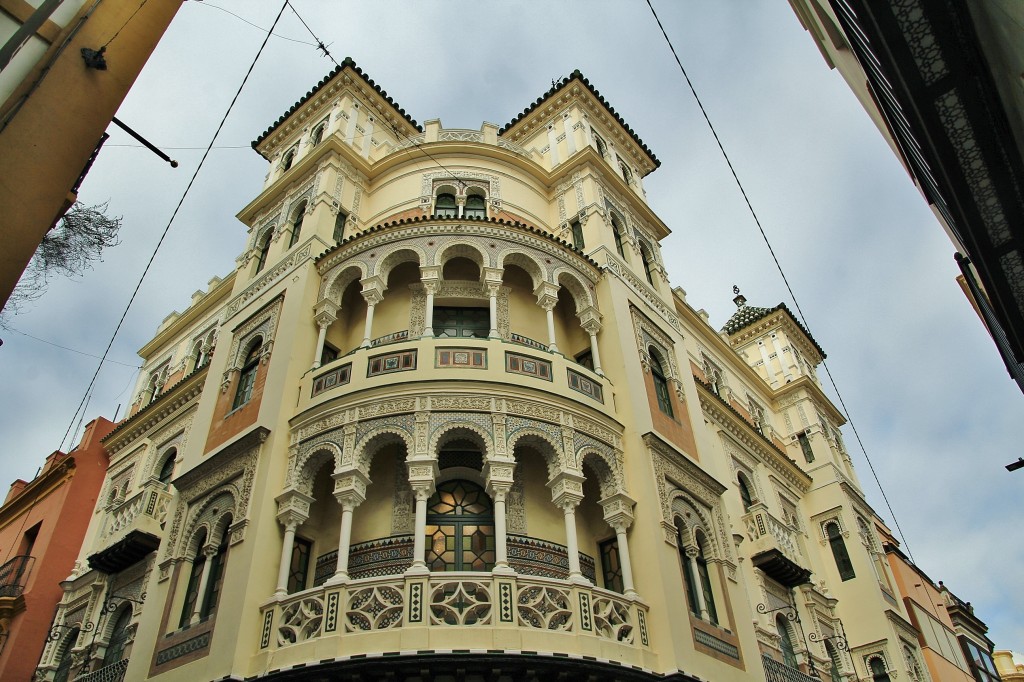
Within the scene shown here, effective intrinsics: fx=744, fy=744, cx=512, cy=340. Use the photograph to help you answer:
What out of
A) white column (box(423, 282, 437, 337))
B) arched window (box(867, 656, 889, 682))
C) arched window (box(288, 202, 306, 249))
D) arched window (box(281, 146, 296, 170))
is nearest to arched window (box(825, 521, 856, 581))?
arched window (box(867, 656, 889, 682))

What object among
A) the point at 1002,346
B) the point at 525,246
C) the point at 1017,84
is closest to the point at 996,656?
the point at 1002,346

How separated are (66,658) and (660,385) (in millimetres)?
14362

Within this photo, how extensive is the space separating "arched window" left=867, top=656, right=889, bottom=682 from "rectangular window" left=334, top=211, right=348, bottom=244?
58.4 feet

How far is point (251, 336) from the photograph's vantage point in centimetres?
1592

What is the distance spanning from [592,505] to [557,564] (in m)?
1.67

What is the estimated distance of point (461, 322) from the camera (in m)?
15.0

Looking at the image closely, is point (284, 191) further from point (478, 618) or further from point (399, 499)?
point (478, 618)

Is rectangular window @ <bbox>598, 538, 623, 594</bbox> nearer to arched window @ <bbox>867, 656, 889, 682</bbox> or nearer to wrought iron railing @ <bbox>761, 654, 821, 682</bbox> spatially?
wrought iron railing @ <bbox>761, 654, 821, 682</bbox>

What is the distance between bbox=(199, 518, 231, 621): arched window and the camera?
12.0 meters

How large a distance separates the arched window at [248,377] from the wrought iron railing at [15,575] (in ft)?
27.1

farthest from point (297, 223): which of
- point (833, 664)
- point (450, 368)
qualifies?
point (833, 664)

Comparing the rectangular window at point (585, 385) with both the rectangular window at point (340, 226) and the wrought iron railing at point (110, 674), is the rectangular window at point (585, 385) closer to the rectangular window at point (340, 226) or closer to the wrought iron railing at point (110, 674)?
the rectangular window at point (340, 226)

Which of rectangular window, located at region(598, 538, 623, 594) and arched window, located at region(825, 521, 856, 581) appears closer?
rectangular window, located at region(598, 538, 623, 594)

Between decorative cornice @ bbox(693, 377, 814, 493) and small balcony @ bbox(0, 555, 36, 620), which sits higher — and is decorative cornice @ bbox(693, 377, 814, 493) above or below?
above
